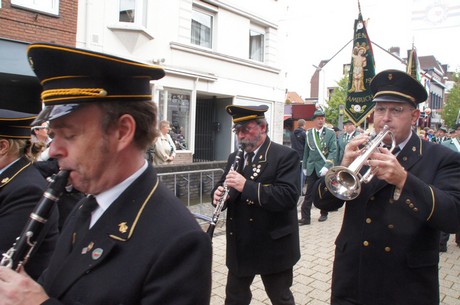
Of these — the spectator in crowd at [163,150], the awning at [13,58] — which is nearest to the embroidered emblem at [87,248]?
the spectator in crowd at [163,150]

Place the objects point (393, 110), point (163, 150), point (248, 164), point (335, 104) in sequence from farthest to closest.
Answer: point (335, 104)
point (163, 150)
point (248, 164)
point (393, 110)

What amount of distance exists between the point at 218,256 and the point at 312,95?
62.0 meters

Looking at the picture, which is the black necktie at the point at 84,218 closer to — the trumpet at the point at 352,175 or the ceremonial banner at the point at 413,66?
the trumpet at the point at 352,175

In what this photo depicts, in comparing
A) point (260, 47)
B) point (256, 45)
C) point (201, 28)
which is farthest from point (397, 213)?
point (260, 47)

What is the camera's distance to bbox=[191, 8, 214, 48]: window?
1359cm

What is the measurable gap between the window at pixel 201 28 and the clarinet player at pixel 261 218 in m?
10.9

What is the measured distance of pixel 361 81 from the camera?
6.31m

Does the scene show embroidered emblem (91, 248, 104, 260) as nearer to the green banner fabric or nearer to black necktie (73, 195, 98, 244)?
black necktie (73, 195, 98, 244)

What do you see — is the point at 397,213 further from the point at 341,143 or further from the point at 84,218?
the point at 341,143

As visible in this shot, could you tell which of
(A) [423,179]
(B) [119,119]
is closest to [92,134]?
(B) [119,119]

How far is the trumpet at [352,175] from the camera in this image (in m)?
2.33

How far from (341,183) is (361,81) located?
4.38 metres

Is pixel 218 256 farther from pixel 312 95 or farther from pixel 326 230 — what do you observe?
pixel 312 95

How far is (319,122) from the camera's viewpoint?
8.62 meters
